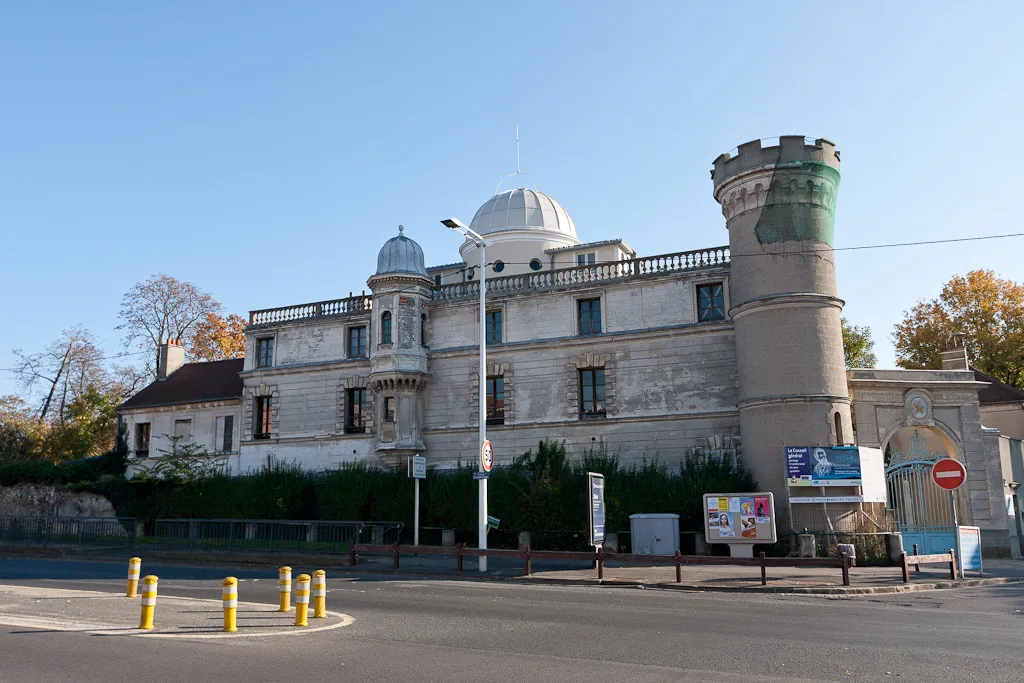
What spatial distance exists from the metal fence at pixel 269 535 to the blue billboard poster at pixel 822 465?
1261cm

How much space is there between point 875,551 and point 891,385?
6.88 metres

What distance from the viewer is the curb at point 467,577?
18375 mm

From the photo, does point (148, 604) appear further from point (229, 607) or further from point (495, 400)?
point (495, 400)

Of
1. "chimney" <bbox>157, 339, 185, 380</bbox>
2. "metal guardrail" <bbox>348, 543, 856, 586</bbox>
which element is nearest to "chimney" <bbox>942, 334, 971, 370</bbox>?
"metal guardrail" <bbox>348, 543, 856, 586</bbox>

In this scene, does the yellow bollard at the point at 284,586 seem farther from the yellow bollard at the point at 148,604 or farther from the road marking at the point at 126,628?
the yellow bollard at the point at 148,604

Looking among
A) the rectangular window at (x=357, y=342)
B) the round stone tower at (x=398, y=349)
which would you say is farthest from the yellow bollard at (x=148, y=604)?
the rectangular window at (x=357, y=342)

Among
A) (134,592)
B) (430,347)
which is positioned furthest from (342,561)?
(430,347)

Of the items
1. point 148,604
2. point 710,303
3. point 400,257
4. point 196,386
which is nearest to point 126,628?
point 148,604

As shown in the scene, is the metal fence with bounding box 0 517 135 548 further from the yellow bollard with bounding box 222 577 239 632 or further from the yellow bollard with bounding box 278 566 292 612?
the yellow bollard with bounding box 222 577 239 632

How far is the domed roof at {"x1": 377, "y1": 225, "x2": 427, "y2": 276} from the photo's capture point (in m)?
35.3

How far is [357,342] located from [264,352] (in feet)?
17.4

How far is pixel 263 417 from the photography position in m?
38.9

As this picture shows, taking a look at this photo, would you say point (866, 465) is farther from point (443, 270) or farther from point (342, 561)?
point (443, 270)

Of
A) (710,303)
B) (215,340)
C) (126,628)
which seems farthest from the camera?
(215,340)
